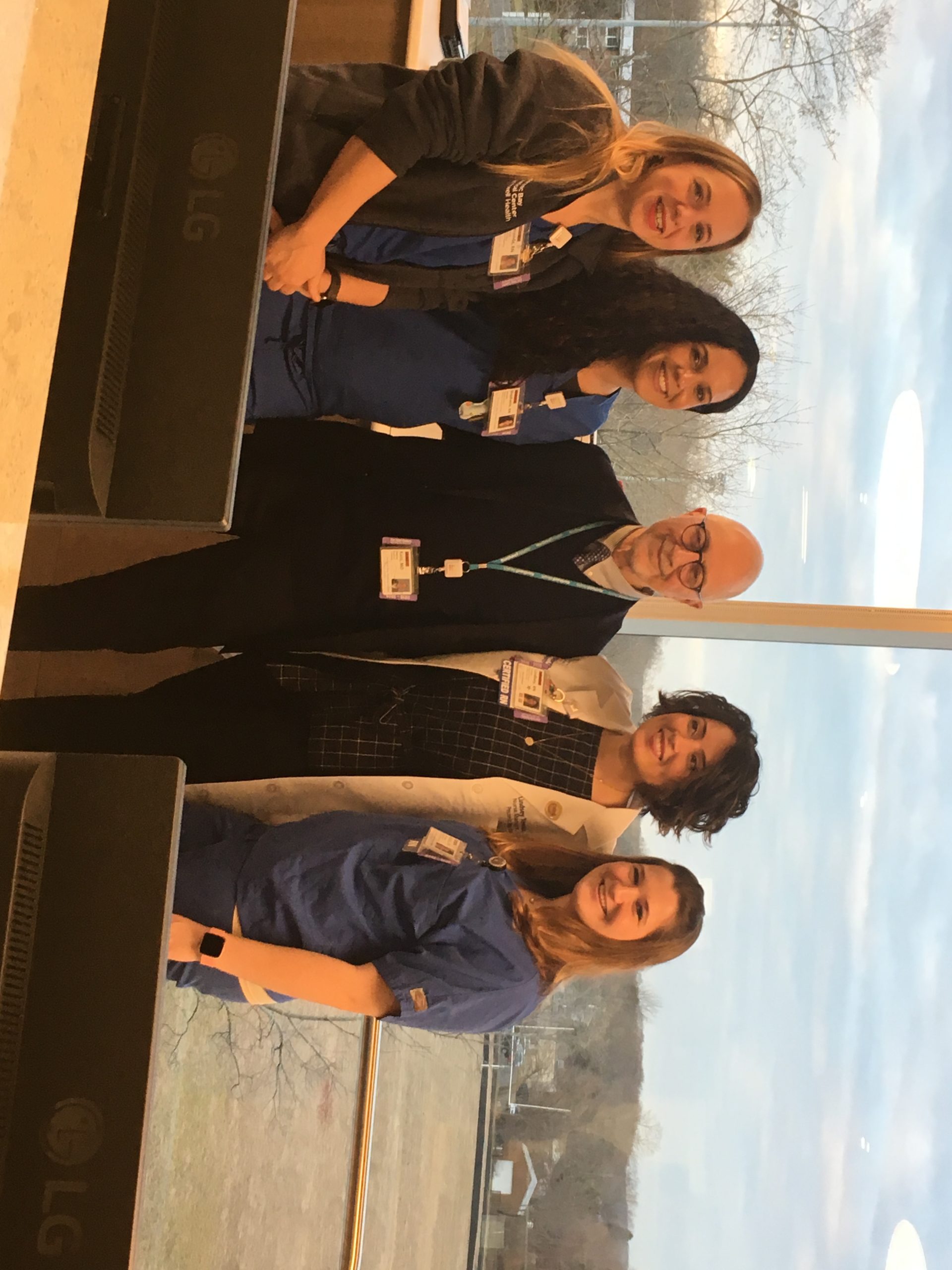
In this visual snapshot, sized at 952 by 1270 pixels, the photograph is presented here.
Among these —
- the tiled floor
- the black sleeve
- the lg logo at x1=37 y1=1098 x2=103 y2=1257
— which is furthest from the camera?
the tiled floor

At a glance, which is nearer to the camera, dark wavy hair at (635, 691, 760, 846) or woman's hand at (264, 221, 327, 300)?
woman's hand at (264, 221, 327, 300)

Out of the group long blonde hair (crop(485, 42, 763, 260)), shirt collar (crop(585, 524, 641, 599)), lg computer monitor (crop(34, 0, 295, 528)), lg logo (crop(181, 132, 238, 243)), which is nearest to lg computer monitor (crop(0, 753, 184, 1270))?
lg computer monitor (crop(34, 0, 295, 528))

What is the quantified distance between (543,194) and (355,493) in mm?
725

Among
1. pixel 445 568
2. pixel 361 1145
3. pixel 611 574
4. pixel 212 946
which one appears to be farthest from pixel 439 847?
pixel 361 1145

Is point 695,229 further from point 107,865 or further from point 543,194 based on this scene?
point 107,865

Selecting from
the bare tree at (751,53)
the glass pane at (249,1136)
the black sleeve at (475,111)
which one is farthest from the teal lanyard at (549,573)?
the bare tree at (751,53)

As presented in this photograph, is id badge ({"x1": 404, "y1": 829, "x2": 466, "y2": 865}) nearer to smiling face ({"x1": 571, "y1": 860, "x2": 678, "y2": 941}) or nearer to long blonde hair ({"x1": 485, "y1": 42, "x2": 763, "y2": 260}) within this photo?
smiling face ({"x1": 571, "y1": 860, "x2": 678, "y2": 941})

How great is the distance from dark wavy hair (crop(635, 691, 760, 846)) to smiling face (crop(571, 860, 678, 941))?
6.1 inches

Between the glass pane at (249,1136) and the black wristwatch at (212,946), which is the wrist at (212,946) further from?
the glass pane at (249,1136)

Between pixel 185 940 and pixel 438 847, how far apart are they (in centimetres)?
53

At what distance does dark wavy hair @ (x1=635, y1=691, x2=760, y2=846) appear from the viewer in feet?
6.59

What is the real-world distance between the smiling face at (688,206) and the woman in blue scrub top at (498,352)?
0.22 m

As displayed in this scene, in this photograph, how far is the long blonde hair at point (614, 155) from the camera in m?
1.71

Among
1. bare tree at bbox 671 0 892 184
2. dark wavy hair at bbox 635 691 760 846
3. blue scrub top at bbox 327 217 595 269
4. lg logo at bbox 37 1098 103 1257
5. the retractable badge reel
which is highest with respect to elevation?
bare tree at bbox 671 0 892 184
